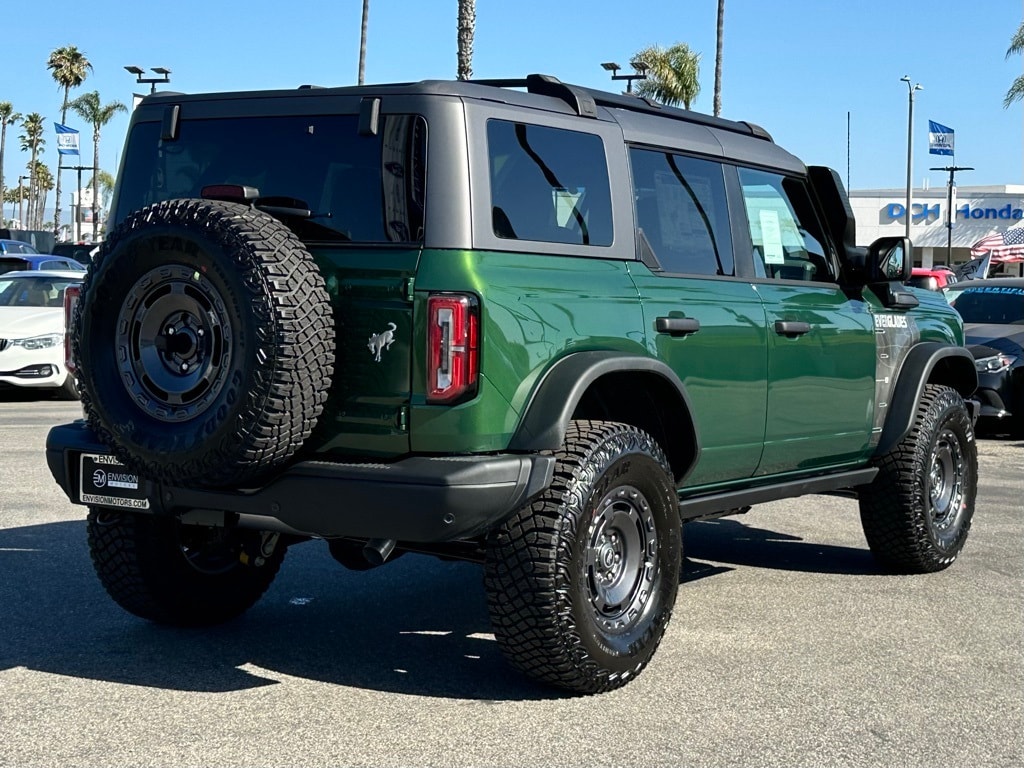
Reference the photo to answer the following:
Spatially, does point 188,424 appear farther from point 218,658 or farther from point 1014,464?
point 1014,464

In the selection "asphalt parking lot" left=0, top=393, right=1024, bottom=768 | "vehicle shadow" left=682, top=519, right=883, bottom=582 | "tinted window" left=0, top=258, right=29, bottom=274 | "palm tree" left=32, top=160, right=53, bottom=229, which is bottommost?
"asphalt parking lot" left=0, top=393, right=1024, bottom=768

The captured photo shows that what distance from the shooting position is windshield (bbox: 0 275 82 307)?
17.1 metres

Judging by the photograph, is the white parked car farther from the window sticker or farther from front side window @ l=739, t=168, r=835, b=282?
the window sticker

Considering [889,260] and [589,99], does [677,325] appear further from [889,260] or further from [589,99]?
A: [889,260]

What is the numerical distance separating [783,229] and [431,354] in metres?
2.66

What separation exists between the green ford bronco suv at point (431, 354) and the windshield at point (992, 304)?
9975 mm

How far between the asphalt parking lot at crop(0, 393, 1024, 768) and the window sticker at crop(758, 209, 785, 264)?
161 cm

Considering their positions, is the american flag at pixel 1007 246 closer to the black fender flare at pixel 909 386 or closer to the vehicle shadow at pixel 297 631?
the black fender flare at pixel 909 386

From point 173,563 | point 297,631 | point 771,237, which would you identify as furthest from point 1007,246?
point 173,563

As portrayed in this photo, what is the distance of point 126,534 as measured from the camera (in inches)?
230

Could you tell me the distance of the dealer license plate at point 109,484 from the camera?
17.0 feet

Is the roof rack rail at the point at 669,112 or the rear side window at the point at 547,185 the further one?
the roof rack rail at the point at 669,112

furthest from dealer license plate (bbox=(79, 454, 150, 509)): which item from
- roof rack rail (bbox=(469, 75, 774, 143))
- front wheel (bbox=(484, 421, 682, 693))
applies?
roof rack rail (bbox=(469, 75, 774, 143))

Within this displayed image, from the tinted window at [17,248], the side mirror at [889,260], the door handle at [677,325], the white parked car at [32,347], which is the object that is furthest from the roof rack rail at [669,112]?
the tinted window at [17,248]
